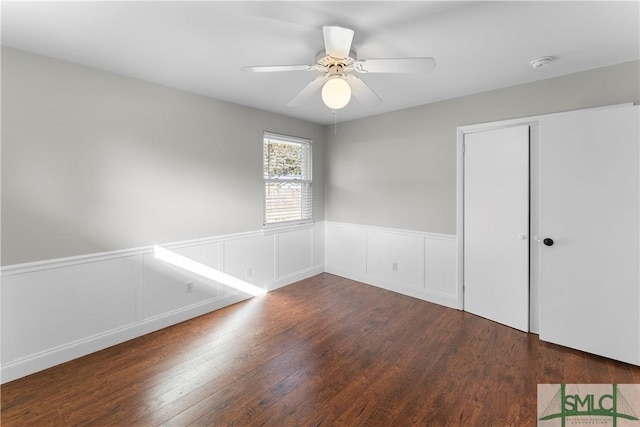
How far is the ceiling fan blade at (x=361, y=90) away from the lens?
205 cm

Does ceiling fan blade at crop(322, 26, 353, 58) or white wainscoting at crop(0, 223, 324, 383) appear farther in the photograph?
white wainscoting at crop(0, 223, 324, 383)

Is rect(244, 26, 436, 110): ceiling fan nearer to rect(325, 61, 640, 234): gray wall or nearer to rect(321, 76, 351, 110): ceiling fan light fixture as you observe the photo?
rect(321, 76, 351, 110): ceiling fan light fixture

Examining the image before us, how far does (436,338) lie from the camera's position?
275 centimetres

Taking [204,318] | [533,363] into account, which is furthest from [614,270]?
[204,318]

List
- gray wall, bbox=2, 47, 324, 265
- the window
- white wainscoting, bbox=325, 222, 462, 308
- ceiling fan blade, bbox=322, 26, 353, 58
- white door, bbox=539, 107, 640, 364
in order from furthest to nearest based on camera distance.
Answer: the window < white wainscoting, bbox=325, 222, 462, 308 < white door, bbox=539, 107, 640, 364 < gray wall, bbox=2, 47, 324, 265 < ceiling fan blade, bbox=322, 26, 353, 58

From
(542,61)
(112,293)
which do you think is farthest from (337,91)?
(112,293)

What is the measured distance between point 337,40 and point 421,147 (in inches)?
92.7

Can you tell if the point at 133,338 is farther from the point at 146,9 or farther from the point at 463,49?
the point at 463,49

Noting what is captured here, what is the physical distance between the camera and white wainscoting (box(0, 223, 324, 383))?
219cm

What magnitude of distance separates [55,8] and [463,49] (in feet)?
8.90

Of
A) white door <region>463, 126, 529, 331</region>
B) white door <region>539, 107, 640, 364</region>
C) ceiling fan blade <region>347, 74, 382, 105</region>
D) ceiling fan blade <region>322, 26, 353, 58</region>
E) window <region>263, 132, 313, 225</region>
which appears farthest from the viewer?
window <region>263, 132, 313, 225</region>

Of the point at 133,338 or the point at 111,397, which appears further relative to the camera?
the point at 133,338

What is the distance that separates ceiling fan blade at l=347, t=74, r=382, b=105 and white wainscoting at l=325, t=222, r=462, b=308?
2006mm

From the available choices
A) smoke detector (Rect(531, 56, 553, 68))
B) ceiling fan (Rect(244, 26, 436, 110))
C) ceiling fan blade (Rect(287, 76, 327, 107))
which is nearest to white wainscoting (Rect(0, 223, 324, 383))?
ceiling fan blade (Rect(287, 76, 327, 107))
